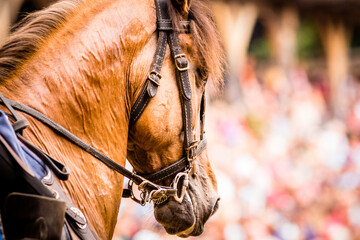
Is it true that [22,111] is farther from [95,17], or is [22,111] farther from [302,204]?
[302,204]

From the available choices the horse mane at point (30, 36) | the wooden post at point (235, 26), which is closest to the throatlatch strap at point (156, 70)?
A: the horse mane at point (30, 36)

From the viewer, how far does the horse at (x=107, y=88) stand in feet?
→ 4.95

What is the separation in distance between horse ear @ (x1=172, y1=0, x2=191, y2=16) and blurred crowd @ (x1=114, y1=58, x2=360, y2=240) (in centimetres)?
198

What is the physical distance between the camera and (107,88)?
1.60 meters

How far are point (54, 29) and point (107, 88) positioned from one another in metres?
0.27

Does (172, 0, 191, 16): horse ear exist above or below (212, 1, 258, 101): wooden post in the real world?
above

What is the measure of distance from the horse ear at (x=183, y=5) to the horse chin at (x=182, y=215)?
680mm

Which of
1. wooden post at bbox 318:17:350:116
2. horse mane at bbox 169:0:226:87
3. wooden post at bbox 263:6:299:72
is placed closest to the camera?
horse mane at bbox 169:0:226:87

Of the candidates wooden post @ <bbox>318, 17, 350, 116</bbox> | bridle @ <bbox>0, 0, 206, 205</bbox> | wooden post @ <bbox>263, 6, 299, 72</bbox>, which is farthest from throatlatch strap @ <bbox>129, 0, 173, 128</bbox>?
wooden post @ <bbox>318, 17, 350, 116</bbox>

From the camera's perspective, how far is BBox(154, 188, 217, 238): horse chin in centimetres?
171

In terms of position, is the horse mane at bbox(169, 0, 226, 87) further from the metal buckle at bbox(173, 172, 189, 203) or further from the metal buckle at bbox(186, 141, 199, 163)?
the metal buckle at bbox(173, 172, 189, 203)

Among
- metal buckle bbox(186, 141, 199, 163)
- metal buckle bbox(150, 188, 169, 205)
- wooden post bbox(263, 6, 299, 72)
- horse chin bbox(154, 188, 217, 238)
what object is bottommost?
wooden post bbox(263, 6, 299, 72)

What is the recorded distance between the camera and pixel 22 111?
1434 mm

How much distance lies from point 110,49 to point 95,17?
0.13 m
